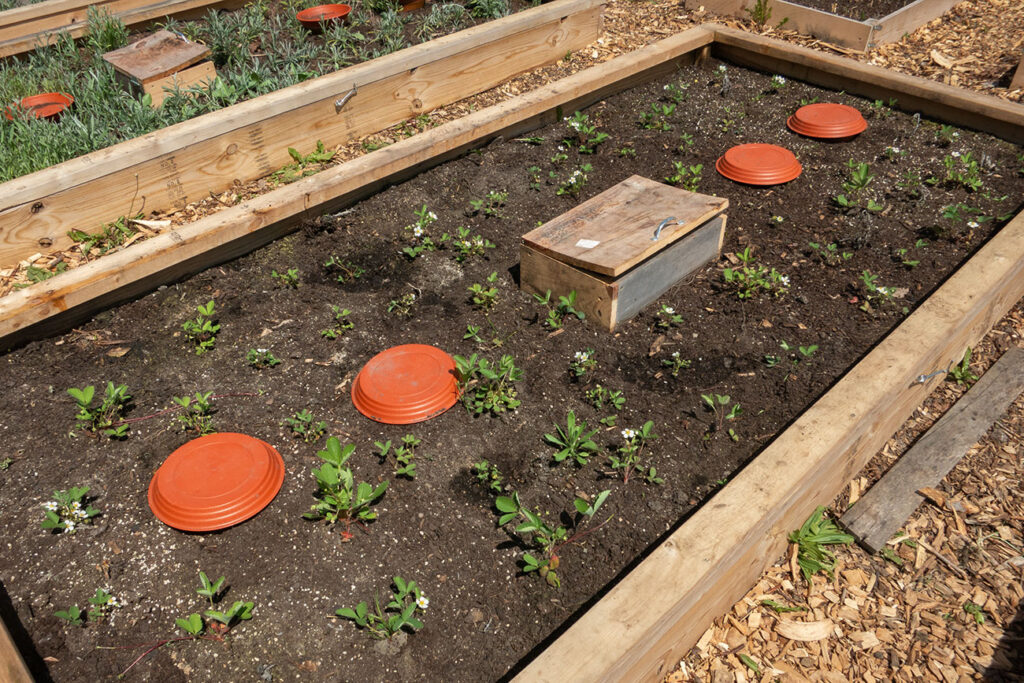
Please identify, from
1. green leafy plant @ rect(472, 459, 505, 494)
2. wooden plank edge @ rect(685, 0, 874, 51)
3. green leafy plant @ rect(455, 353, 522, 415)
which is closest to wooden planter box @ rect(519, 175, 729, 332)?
green leafy plant @ rect(455, 353, 522, 415)

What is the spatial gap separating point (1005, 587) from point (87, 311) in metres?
3.95

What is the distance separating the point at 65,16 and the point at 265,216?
127 inches

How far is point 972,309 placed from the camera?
3197 mm

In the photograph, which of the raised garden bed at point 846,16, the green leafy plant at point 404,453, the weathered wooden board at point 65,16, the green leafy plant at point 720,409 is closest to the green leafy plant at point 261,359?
the green leafy plant at point 404,453

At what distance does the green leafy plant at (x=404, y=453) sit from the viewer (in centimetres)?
278

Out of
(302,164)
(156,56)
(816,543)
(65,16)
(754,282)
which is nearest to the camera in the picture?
(816,543)

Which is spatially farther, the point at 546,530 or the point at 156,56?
the point at 156,56

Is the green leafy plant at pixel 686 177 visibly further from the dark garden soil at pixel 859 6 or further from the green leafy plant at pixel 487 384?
the dark garden soil at pixel 859 6

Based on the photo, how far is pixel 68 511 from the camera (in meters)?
2.64

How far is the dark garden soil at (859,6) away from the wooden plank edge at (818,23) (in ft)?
0.38

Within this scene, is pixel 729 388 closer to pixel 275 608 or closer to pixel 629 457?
pixel 629 457

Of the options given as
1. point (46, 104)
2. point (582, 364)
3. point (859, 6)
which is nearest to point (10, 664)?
point (582, 364)

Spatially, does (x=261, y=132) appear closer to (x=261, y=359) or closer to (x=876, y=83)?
(x=261, y=359)

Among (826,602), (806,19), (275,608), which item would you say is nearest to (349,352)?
(275,608)
